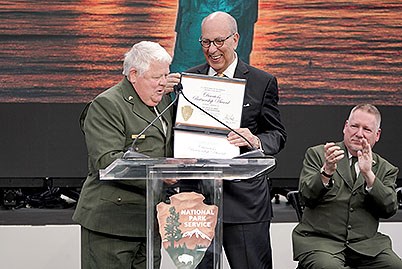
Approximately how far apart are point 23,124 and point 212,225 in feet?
14.1

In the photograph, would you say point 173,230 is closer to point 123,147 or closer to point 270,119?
point 123,147

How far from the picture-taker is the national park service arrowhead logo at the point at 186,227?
2857 mm

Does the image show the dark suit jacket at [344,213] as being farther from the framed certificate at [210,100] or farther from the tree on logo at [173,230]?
the tree on logo at [173,230]

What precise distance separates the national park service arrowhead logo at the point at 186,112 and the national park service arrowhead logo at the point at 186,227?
20.3 inches

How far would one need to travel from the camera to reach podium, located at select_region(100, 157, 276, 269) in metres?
2.86

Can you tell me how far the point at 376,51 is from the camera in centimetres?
699

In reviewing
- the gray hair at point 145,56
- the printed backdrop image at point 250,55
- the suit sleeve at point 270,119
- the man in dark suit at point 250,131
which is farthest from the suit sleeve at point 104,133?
the printed backdrop image at point 250,55

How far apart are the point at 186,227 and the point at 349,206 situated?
55.2 inches

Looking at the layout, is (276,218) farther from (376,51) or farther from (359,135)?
(359,135)

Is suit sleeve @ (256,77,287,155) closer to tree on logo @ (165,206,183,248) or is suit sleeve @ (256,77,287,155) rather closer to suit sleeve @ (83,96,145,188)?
suit sleeve @ (83,96,145,188)

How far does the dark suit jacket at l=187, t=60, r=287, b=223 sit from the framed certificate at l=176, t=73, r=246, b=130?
23cm

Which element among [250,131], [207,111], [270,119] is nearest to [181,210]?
[207,111]

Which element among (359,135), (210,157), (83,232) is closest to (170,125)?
(210,157)

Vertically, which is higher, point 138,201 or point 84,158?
point 138,201
